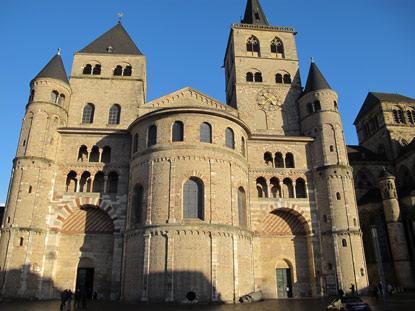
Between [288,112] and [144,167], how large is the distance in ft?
62.6

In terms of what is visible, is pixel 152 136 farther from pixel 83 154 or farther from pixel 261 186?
pixel 261 186

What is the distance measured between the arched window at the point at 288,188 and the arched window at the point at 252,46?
19.4 m

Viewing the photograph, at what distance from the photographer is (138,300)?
22734mm

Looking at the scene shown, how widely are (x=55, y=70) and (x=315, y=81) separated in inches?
1011

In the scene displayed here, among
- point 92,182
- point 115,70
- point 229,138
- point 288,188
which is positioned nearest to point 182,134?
point 229,138

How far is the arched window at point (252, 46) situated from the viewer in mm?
43234

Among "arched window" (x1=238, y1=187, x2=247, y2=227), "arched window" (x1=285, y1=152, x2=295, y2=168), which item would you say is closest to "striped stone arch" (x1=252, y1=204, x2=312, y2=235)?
"arched window" (x1=238, y1=187, x2=247, y2=227)

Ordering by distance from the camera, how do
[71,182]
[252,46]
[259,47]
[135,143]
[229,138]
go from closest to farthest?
[229,138]
[135,143]
[71,182]
[259,47]
[252,46]

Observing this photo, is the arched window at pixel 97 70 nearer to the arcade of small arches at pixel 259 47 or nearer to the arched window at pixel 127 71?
the arched window at pixel 127 71

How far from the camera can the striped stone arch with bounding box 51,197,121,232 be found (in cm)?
2739

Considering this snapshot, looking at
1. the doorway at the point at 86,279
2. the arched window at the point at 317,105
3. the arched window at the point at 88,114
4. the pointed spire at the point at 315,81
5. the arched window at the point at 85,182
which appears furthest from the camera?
the pointed spire at the point at 315,81

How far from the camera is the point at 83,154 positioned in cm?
3016

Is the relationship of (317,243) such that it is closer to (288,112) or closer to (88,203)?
(288,112)

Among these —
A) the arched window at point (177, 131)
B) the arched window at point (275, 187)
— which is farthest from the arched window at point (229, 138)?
the arched window at point (275, 187)
